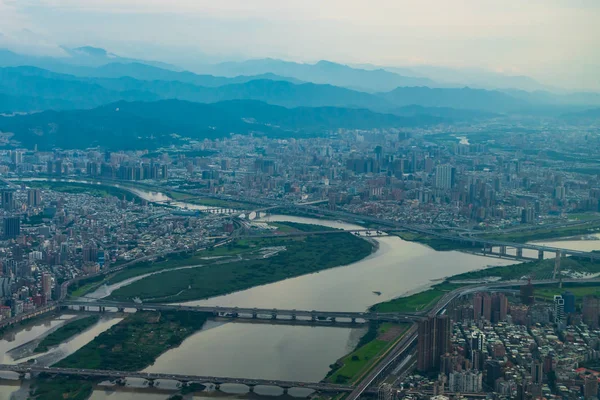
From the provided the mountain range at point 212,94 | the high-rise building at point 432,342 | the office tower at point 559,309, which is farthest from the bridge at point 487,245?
the mountain range at point 212,94

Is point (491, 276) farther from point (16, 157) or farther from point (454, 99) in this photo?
point (454, 99)

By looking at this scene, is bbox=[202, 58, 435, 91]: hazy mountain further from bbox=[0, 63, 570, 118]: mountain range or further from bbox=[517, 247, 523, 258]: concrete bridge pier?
bbox=[517, 247, 523, 258]: concrete bridge pier

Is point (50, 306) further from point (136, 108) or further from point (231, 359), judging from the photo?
point (136, 108)

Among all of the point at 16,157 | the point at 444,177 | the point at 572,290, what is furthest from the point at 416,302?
the point at 16,157

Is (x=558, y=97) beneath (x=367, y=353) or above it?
above

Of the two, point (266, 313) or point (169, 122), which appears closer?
point (266, 313)

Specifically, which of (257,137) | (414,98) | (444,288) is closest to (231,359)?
(444,288)
